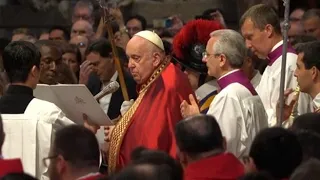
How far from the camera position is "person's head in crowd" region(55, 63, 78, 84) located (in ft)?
42.1

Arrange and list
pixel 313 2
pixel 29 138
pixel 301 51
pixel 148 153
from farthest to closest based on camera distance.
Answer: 1. pixel 313 2
2. pixel 301 51
3. pixel 29 138
4. pixel 148 153

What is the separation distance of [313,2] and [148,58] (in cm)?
726

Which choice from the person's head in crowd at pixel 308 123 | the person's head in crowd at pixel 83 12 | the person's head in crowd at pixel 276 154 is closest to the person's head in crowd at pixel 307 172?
the person's head in crowd at pixel 276 154

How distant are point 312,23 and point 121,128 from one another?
4244mm

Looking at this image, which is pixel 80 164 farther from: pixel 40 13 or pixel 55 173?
pixel 40 13

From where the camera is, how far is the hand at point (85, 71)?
13938 mm

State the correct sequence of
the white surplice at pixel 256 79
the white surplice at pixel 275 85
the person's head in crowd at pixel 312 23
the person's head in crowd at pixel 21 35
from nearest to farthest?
the white surplice at pixel 275 85 < the white surplice at pixel 256 79 < the person's head in crowd at pixel 312 23 < the person's head in crowd at pixel 21 35

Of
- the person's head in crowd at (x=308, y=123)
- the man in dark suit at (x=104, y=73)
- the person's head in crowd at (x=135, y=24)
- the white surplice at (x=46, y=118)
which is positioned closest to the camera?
the person's head in crowd at (x=308, y=123)

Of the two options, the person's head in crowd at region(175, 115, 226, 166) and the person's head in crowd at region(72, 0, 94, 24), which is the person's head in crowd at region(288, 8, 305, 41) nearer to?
the person's head in crowd at region(72, 0, 94, 24)

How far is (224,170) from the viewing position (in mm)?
8664

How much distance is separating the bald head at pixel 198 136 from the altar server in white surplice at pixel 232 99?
1.42m

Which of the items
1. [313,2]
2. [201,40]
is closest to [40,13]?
[313,2]

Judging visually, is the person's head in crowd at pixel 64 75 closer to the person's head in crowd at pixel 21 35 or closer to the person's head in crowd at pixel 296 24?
the person's head in crowd at pixel 21 35

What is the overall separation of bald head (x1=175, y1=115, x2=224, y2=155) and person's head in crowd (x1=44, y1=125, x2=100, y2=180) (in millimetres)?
537
